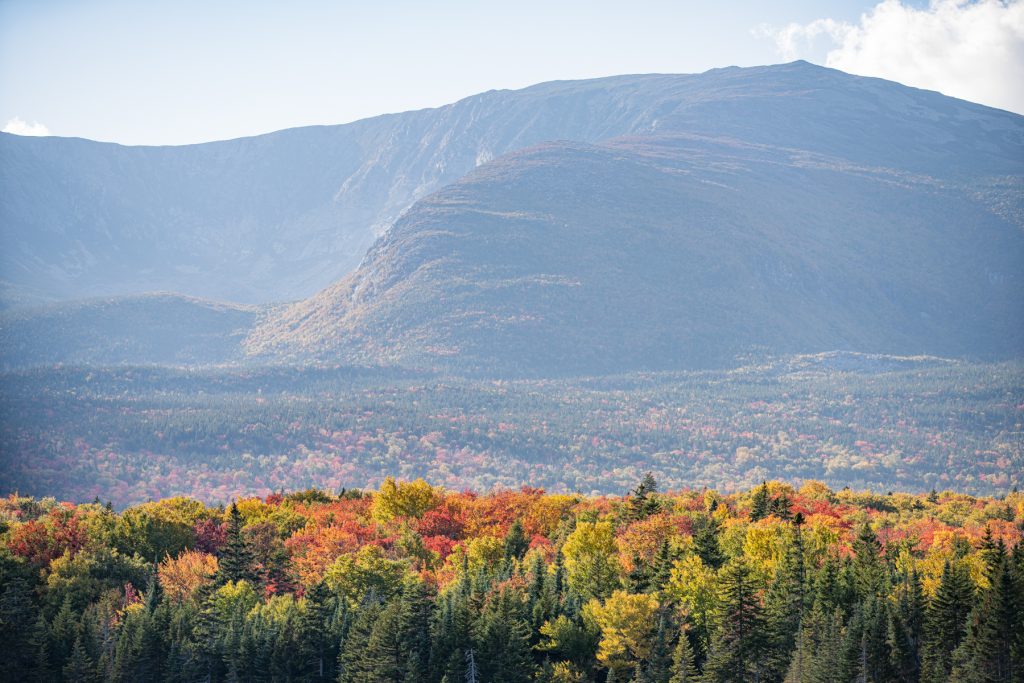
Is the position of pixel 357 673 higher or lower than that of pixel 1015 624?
lower

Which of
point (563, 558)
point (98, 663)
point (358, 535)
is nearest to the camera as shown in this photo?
point (98, 663)

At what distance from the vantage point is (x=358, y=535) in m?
134

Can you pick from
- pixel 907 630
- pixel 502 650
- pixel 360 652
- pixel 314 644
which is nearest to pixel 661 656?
pixel 502 650

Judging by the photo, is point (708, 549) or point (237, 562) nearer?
point (708, 549)

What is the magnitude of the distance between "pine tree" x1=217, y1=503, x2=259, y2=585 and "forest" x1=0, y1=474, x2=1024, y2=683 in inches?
7.4

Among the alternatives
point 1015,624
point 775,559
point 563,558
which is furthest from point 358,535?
point 1015,624

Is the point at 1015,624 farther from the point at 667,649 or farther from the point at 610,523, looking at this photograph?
the point at 610,523

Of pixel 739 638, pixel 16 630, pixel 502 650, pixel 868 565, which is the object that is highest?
pixel 868 565

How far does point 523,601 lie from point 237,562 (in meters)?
26.0

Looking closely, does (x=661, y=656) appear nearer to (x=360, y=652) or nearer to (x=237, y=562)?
(x=360, y=652)

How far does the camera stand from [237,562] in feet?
387

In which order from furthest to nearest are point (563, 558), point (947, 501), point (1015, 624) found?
point (947, 501) < point (563, 558) < point (1015, 624)

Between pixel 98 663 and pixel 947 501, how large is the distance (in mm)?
98549

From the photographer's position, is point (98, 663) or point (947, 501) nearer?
point (98, 663)
